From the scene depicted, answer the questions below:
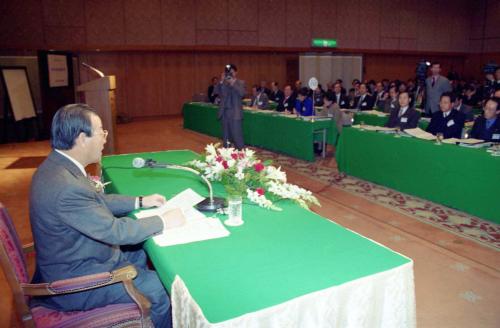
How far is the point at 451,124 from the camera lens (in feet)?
17.0

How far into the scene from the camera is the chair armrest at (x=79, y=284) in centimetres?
167

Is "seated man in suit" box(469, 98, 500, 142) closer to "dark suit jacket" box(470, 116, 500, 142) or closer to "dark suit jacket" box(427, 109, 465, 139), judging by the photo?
"dark suit jacket" box(470, 116, 500, 142)

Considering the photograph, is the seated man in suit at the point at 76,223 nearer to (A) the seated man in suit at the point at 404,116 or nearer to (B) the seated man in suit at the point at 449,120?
(B) the seated man in suit at the point at 449,120

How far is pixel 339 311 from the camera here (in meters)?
1.47

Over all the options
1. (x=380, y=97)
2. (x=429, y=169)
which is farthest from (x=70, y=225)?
(x=380, y=97)

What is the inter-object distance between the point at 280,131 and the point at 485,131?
3390 mm

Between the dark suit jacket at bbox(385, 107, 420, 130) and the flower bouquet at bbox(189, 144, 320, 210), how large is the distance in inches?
151

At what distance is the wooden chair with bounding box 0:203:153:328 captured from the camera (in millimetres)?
1686

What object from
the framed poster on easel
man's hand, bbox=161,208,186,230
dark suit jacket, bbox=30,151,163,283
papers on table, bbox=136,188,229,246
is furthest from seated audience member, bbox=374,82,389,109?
dark suit jacket, bbox=30,151,163,283

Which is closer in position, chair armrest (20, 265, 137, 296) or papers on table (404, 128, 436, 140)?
chair armrest (20, 265, 137, 296)

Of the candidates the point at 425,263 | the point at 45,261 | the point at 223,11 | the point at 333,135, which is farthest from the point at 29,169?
the point at 223,11

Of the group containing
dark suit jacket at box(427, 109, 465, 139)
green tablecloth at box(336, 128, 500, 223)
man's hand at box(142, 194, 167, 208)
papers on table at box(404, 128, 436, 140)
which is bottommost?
green tablecloth at box(336, 128, 500, 223)

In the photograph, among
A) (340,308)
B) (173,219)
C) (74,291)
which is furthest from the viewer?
(173,219)

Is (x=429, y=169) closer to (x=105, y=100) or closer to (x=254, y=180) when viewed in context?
(x=254, y=180)
